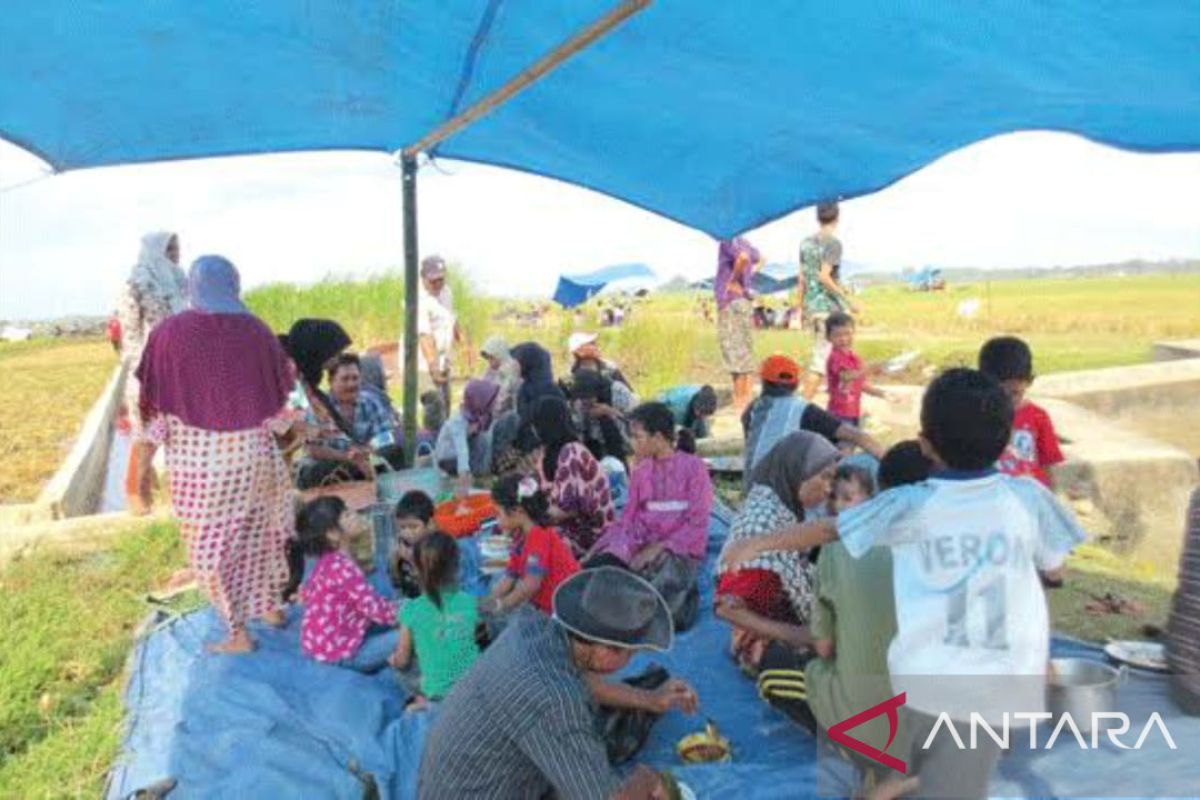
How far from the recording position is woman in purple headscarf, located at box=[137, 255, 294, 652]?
3.87 metres

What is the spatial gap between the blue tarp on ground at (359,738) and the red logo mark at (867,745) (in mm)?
236

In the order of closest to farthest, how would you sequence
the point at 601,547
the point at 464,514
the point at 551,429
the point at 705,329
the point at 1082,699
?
the point at 1082,699, the point at 601,547, the point at 551,429, the point at 464,514, the point at 705,329

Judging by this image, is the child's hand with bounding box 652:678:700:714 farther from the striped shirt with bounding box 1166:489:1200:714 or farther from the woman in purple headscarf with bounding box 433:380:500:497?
the woman in purple headscarf with bounding box 433:380:500:497

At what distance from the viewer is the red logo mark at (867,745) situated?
249 centimetres

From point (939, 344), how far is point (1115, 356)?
16.3 ft

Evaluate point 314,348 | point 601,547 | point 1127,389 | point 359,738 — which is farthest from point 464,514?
point 1127,389

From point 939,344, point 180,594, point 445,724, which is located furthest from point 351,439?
point 939,344

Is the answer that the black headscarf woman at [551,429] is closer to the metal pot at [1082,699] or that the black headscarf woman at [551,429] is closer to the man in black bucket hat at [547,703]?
the metal pot at [1082,699]

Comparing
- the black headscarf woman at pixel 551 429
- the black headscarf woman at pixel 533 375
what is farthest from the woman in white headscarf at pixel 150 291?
the black headscarf woman at pixel 551 429

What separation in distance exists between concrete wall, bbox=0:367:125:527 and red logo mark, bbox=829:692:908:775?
18.1ft

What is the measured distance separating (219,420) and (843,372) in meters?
4.36

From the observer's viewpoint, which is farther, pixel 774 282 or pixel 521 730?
pixel 774 282

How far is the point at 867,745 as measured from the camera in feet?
8.57

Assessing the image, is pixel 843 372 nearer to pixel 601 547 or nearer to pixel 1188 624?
pixel 601 547
